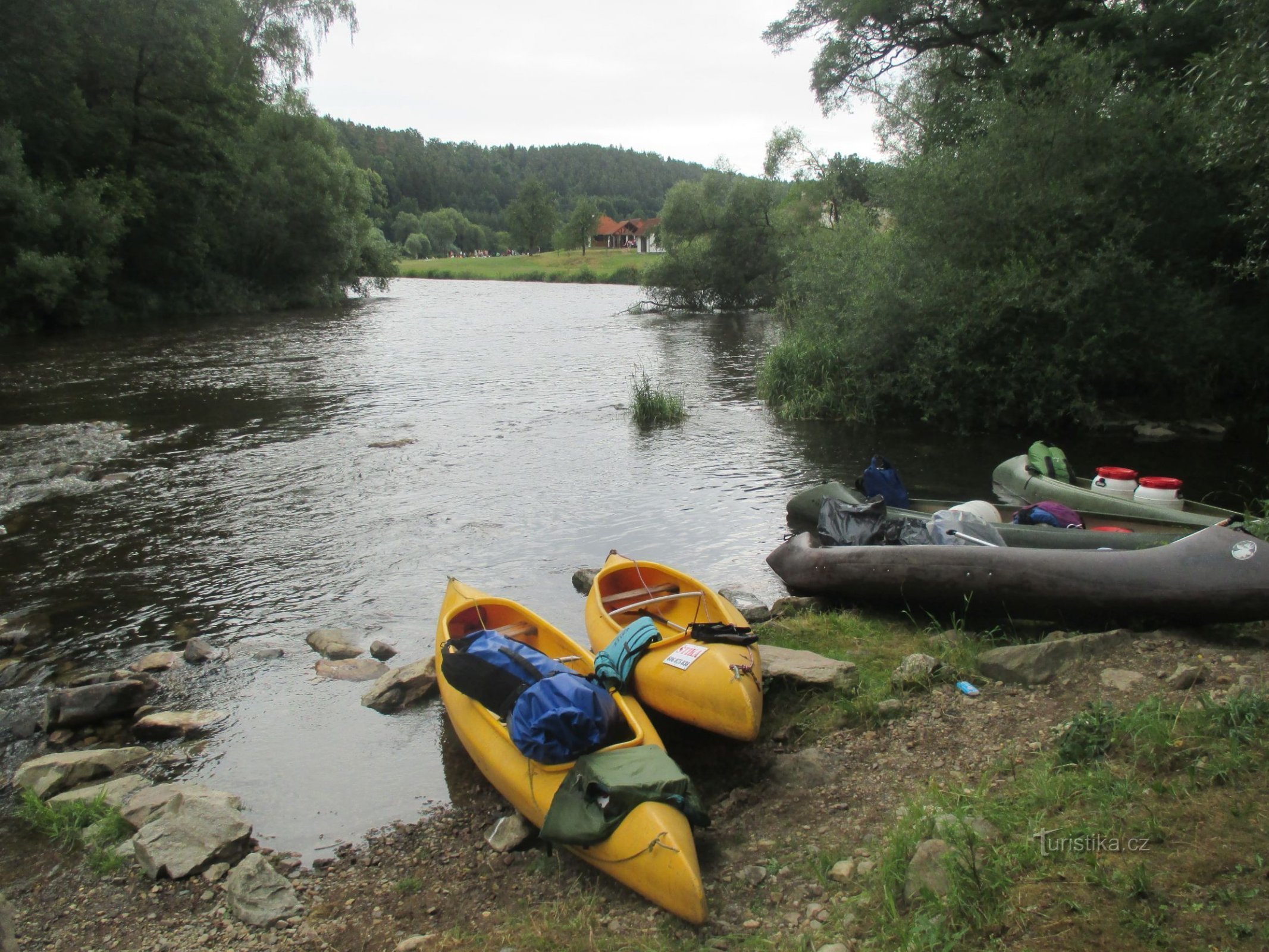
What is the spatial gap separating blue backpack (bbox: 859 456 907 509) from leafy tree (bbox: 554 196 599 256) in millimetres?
94306

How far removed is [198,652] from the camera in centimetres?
675

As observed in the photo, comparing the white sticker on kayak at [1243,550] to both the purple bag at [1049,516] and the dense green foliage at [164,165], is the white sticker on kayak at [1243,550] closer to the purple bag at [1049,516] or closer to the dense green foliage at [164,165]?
the purple bag at [1049,516]

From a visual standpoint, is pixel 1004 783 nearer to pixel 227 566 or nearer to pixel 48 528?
pixel 227 566

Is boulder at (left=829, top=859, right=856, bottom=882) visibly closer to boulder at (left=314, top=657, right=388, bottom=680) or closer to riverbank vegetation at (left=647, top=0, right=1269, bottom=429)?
boulder at (left=314, top=657, right=388, bottom=680)

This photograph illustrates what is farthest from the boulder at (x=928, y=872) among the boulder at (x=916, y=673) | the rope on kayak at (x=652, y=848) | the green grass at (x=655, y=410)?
the green grass at (x=655, y=410)

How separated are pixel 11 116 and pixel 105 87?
4.07m

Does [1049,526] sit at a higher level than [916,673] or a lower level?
higher

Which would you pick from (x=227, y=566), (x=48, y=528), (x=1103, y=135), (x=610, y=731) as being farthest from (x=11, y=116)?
(x=610, y=731)

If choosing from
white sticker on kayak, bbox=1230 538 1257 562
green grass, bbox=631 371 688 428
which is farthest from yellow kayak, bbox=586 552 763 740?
green grass, bbox=631 371 688 428

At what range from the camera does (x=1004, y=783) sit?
3930mm

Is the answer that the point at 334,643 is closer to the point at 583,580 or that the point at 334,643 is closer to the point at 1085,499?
the point at 583,580

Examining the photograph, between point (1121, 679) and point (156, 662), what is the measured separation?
6.29m

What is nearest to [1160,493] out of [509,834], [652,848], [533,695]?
[533,695]

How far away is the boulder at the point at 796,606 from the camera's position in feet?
23.9
